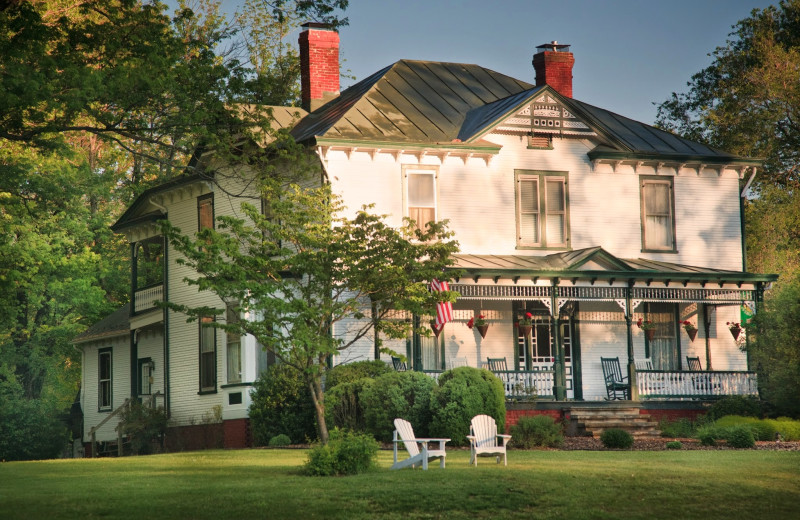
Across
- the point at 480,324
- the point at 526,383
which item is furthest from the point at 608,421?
the point at 480,324

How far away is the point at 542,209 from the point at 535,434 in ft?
25.5

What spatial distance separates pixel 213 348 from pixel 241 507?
1586cm

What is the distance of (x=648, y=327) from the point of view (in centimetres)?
2725

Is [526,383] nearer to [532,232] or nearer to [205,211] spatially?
[532,232]

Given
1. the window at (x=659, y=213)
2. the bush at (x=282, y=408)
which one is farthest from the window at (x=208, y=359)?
the window at (x=659, y=213)

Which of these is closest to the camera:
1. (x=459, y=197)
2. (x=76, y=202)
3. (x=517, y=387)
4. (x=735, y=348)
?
(x=517, y=387)

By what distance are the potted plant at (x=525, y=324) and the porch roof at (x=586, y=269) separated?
115 centimetres

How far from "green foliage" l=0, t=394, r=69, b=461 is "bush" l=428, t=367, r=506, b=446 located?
12.9m

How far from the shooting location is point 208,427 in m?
27.5

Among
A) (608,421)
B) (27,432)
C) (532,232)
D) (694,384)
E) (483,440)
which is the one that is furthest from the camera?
(27,432)

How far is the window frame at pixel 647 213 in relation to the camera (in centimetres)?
2842

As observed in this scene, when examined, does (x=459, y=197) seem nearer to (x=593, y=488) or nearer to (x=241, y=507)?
(x=593, y=488)

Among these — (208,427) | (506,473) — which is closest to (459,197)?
(208,427)

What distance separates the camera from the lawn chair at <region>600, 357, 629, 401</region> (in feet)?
85.7
